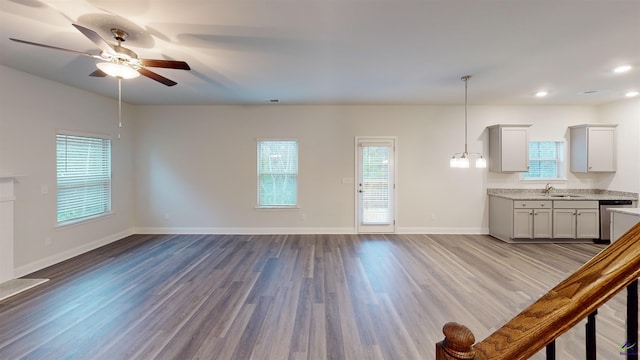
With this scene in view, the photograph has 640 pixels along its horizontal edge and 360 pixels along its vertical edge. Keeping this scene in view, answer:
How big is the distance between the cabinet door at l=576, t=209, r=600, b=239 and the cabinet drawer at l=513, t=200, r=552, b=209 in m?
0.57

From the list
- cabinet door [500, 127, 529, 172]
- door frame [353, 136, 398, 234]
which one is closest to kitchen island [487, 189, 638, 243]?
cabinet door [500, 127, 529, 172]

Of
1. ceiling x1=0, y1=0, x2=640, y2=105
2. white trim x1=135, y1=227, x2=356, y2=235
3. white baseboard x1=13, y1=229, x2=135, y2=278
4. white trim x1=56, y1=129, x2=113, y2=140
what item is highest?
ceiling x1=0, y1=0, x2=640, y2=105

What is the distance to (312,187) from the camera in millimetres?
6047

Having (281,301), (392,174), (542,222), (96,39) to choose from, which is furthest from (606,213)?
(96,39)

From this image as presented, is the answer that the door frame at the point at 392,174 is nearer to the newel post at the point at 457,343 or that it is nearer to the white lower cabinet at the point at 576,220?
the white lower cabinet at the point at 576,220

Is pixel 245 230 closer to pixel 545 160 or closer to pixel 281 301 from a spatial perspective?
pixel 281 301

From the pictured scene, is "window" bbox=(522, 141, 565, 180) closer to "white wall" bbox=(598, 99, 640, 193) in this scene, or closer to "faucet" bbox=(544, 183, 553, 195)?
"faucet" bbox=(544, 183, 553, 195)

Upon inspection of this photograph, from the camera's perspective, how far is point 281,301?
10.0ft

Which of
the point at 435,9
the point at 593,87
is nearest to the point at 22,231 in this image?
the point at 435,9

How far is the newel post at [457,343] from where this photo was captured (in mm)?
654

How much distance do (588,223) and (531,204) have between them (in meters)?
1.11

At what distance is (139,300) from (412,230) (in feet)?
16.5

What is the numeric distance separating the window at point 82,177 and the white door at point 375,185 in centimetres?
508

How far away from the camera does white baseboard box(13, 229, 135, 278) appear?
3.84 m
